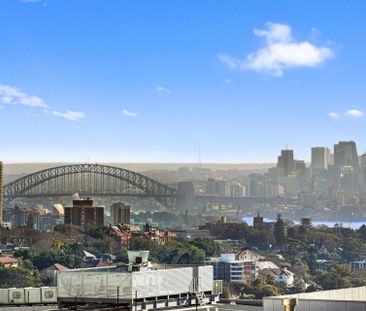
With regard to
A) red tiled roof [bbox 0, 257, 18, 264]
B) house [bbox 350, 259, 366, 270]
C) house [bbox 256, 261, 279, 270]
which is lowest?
house [bbox 350, 259, 366, 270]

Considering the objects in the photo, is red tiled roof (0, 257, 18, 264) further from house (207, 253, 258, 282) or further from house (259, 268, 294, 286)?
house (259, 268, 294, 286)

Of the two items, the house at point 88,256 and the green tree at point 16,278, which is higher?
the house at point 88,256

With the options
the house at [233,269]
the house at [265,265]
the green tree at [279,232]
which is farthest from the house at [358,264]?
the house at [233,269]

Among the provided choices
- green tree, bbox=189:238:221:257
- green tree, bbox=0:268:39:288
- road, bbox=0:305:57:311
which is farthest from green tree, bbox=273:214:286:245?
road, bbox=0:305:57:311

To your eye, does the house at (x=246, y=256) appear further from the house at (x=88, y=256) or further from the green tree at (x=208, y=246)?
the house at (x=88, y=256)

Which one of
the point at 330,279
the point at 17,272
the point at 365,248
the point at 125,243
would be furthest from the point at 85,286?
the point at 365,248

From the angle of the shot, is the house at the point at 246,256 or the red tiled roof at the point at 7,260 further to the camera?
the house at the point at 246,256
